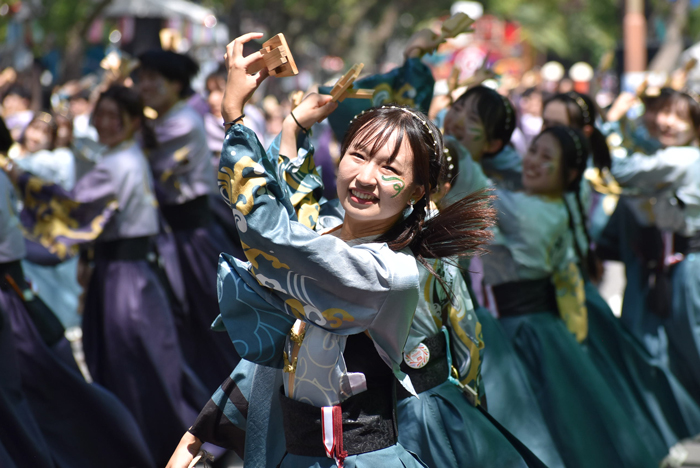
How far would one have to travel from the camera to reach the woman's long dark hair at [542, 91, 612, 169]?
16.6ft

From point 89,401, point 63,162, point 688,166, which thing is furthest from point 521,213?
point 63,162

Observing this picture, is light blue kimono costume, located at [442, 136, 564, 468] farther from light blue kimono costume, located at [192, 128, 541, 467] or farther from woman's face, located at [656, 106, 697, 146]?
woman's face, located at [656, 106, 697, 146]

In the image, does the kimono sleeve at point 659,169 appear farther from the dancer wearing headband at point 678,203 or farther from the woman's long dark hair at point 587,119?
the woman's long dark hair at point 587,119

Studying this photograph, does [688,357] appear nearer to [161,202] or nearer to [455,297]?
[455,297]

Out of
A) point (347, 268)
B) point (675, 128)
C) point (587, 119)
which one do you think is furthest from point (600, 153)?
point (347, 268)

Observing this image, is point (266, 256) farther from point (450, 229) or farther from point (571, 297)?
point (571, 297)

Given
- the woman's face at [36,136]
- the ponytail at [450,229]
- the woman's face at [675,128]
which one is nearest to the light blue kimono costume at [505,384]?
the ponytail at [450,229]

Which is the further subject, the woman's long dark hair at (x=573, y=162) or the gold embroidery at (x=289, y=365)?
the woman's long dark hair at (x=573, y=162)

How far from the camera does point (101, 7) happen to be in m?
13.6

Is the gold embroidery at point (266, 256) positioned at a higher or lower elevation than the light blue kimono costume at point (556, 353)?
higher

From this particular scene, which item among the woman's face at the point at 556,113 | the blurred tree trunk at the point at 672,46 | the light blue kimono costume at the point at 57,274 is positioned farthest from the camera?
the blurred tree trunk at the point at 672,46

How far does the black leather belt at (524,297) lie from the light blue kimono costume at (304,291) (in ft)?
6.29

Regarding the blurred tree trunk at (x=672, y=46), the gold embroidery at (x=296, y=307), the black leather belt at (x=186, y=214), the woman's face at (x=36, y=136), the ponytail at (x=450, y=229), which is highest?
the ponytail at (x=450, y=229)

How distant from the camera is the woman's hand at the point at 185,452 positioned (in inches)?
87.2
